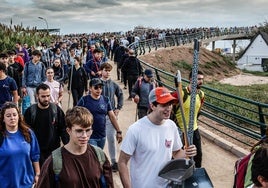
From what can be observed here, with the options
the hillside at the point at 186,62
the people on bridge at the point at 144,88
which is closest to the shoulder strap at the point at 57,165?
the people on bridge at the point at 144,88

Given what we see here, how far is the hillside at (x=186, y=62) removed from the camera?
35.8 metres

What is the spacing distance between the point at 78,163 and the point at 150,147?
84cm

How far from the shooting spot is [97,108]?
613 cm

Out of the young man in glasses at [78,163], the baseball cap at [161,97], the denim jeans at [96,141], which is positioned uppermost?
the baseball cap at [161,97]

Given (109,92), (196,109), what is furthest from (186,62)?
(196,109)

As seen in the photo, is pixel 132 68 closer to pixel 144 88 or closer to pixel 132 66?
pixel 132 66

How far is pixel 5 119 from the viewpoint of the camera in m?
4.68

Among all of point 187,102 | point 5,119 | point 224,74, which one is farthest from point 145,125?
point 224,74

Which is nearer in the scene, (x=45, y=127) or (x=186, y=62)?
(x=45, y=127)

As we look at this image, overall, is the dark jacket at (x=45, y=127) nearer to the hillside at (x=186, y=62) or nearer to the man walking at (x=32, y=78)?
the man walking at (x=32, y=78)

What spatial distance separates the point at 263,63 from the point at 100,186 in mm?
66918

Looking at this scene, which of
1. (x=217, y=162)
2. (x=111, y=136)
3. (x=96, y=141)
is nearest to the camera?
(x=96, y=141)

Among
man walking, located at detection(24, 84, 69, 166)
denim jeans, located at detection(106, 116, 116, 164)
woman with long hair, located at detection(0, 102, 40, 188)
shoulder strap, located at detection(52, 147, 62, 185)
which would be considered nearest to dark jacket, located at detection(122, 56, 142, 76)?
denim jeans, located at detection(106, 116, 116, 164)

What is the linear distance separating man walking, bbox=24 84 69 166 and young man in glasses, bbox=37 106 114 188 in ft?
6.33
